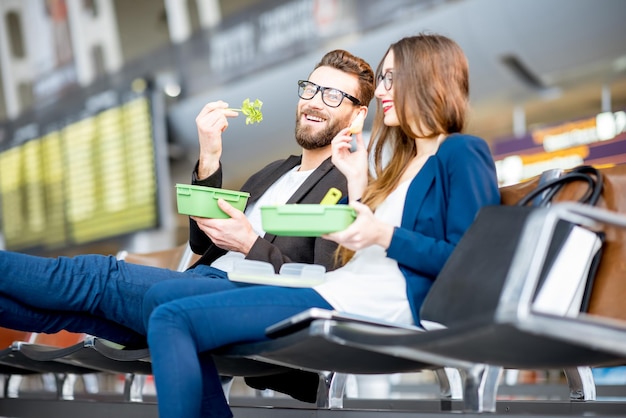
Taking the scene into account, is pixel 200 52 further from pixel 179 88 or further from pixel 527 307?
pixel 527 307

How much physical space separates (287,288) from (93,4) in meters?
8.71

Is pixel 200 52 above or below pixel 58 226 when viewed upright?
above

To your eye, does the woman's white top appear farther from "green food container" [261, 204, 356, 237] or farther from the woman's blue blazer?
"green food container" [261, 204, 356, 237]

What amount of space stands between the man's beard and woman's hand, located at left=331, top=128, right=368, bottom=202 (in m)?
0.51

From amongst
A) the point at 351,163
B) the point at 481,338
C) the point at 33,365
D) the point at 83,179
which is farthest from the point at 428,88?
the point at 83,179

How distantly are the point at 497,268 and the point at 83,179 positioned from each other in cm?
786

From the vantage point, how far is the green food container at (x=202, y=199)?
2.34m

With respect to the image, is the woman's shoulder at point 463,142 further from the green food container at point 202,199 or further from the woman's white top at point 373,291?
the green food container at point 202,199

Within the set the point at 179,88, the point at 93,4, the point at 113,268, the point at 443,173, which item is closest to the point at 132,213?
the point at 179,88

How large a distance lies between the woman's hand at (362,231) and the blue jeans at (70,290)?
463 mm

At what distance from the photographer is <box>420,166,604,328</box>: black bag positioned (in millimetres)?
1710

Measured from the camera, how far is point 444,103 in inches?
82.0

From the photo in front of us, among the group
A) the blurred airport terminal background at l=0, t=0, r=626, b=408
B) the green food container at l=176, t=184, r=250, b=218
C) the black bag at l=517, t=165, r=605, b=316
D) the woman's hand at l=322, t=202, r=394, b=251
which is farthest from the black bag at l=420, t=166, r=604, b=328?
the blurred airport terminal background at l=0, t=0, r=626, b=408

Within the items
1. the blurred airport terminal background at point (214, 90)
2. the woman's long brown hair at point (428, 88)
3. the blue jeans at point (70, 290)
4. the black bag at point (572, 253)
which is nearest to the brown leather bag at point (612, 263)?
the black bag at point (572, 253)
